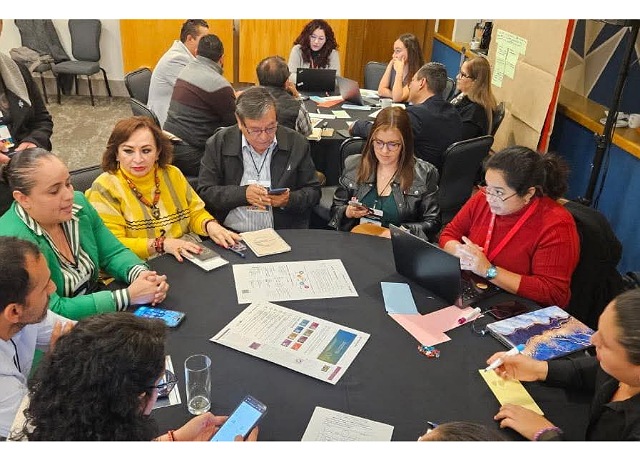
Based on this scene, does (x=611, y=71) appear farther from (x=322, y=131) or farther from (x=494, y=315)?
(x=494, y=315)

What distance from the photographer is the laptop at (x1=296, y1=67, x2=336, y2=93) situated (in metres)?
5.06

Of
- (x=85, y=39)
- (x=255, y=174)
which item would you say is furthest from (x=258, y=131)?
(x=85, y=39)

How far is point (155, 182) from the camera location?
2.50 meters

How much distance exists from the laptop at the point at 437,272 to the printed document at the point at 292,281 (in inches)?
9.9

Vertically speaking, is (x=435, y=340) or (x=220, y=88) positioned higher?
(x=220, y=88)

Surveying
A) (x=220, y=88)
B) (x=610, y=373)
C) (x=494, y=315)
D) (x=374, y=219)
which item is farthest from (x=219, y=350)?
(x=220, y=88)

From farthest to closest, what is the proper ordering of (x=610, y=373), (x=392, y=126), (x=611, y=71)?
(x=611, y=71) < (x=392, y=126) < (x=610, y=373)

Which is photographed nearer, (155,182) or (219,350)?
(219,350)

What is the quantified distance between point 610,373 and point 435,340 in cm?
57

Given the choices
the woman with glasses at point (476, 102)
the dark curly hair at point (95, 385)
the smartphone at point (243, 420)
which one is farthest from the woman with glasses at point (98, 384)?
the woman with glasses at point (476, 102)

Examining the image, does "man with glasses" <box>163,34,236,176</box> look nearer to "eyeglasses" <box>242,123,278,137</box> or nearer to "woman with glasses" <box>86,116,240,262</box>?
"eyeglasses" <box>242,123,278,137</box>

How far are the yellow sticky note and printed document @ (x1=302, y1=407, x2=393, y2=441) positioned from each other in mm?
379

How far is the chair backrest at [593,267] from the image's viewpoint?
7.22 feet

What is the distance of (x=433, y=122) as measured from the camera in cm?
380
